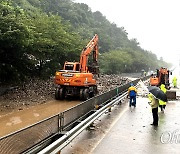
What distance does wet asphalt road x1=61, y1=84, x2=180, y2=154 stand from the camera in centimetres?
775

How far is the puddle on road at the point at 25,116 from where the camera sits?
452 inches

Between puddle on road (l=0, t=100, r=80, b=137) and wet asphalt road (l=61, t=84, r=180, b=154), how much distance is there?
324 cm

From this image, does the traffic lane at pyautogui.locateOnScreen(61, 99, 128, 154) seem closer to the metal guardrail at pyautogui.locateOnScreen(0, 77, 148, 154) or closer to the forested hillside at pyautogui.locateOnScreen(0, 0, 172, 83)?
the metal guardrail at pyautogui.locateOnScreen(0, 77, 148, 154)

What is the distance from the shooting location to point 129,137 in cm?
914

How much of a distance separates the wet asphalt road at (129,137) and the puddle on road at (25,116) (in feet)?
10.6

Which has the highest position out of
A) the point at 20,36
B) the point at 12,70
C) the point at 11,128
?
the point at 20,36

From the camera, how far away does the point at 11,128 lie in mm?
11312

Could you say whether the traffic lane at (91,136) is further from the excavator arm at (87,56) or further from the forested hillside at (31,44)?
the excavator arm at (87,56)

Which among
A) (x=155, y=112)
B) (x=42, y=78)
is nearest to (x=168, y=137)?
(x=155, y=112)

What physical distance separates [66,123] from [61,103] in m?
10.6

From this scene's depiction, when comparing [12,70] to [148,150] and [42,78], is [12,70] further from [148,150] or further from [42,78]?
[148,150]

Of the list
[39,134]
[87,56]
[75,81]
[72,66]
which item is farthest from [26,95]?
[39,134]

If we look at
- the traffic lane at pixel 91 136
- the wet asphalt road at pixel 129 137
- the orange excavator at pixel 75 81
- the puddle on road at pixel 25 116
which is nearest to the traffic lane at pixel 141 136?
the wet asphalt road at pixel 129 137

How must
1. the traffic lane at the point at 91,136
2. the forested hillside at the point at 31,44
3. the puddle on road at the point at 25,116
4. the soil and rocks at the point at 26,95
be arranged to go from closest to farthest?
the traffic lane at the point at 91,136 → the puddle on road at the point at 25,116 → the forested hillside at the point at 31,44 → the soil and rocks at the point at 26,95
